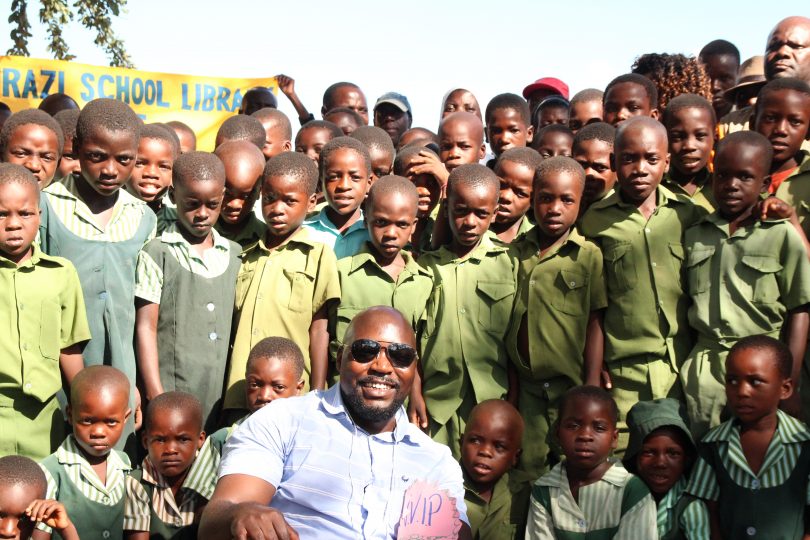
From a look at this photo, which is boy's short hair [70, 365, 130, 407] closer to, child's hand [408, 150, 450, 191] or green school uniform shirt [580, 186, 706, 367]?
child's hand [408, 150, 450, 191]

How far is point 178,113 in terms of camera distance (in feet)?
32.3

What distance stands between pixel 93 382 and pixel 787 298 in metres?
3.18

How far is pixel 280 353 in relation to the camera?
15.8ft

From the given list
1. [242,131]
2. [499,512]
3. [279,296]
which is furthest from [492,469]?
[242,131]

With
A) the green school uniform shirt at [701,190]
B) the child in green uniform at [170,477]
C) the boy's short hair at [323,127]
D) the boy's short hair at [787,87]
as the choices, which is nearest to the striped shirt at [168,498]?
the child in green uniform at [170,477]

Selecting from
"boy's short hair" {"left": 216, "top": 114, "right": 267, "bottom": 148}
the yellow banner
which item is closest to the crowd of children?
"boy's short hair" {"left": 216, "top": 114, "right": 267, "bottom": 148}

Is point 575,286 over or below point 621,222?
below

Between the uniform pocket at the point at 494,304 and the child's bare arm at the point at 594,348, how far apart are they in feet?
1.37

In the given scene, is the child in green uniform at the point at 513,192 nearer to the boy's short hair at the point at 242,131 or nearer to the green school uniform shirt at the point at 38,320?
the boy's short hair at the point at 242,131

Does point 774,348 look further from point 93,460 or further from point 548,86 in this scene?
point 548,86

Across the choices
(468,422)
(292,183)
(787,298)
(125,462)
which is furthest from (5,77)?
(787,298)

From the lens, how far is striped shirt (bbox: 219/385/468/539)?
3.42 metres

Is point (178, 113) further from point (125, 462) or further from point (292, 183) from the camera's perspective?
point (125, 462)

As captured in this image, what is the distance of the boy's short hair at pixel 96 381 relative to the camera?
15.1ft
